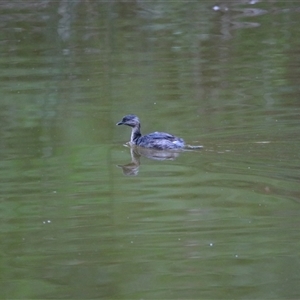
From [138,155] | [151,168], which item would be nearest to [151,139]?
[138,155]

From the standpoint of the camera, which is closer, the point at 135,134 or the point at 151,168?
the point at 151,168

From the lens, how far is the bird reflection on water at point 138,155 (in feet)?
29.5

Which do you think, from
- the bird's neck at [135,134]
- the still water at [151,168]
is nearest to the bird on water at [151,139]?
the bird's neck at [135,134]

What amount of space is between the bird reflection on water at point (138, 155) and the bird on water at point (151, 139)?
44mm

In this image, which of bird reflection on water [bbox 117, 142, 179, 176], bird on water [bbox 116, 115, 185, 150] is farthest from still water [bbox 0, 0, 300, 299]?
bird on water [bbox 116, 115, 185, 150]

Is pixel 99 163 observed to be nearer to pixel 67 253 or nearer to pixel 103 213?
pixel 103 213

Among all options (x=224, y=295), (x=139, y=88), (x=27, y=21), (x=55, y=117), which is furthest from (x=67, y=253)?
(x=27, y=21)

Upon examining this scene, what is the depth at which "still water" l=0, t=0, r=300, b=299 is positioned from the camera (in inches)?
250

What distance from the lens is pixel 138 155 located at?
31.5ft

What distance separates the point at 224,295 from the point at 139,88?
6.91m

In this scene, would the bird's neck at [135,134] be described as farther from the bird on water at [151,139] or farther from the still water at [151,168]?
the still water at [151,168]

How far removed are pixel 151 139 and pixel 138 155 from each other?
23cm

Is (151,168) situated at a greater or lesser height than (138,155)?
greater

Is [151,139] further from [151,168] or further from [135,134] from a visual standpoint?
[151,168]
